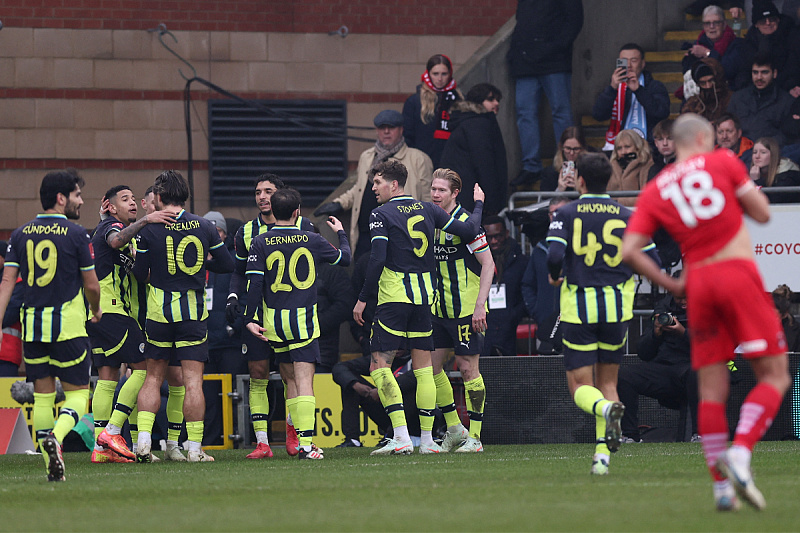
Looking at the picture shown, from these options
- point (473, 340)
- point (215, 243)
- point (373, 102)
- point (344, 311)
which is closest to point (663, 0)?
point (373, 102)

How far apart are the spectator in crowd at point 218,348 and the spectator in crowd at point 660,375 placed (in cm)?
421

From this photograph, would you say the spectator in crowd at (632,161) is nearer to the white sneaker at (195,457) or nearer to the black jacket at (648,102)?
the black jacket at (648,102)

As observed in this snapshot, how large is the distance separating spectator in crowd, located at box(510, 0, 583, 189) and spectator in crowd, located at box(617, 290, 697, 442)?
158 inches

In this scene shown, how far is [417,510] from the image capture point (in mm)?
6617

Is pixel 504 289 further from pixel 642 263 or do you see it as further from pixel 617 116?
pixel 642 263

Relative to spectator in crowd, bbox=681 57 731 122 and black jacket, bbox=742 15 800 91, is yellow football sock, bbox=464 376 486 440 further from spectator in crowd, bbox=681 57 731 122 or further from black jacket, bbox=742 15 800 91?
black jacket, bbox=742 15 800 91

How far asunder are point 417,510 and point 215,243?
4.70m

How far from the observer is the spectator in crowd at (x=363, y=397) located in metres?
13.2

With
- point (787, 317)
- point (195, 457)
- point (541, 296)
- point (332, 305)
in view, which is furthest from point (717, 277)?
point (332, 305)

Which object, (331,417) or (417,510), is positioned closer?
(417,510)

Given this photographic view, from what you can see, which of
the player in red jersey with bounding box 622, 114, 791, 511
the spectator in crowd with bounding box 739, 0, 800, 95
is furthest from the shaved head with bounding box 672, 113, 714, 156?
the spectator in crowd with bounding box 739, 0, 800, 95

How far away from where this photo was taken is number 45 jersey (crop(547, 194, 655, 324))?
28.4ft

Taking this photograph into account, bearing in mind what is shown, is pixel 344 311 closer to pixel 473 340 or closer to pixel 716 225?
pixel 473 340

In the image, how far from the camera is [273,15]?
1872 cm
